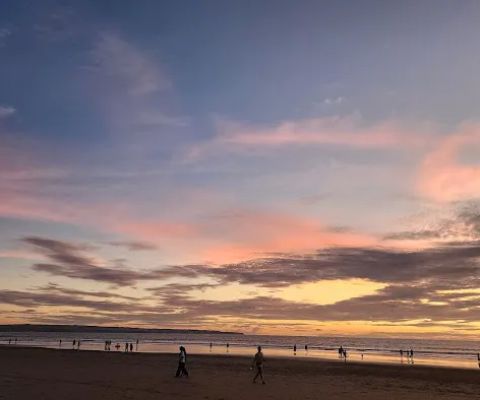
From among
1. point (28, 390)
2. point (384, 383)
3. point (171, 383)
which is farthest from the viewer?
point (384, 383)

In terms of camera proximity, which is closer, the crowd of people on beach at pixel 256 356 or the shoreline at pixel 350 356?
the crowd of people on beach at pixel 256 356

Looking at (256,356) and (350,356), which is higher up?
(256,356)

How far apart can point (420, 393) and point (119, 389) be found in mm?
18552

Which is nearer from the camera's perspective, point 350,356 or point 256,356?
point 256,356

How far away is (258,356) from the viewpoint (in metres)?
32.8

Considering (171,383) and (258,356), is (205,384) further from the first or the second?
(258,356)

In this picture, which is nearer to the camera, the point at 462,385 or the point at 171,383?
the point at 171,383

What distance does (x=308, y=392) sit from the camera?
28984 millimetres

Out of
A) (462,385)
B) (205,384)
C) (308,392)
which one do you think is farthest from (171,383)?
(462,385)

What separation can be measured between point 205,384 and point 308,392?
6472 mm

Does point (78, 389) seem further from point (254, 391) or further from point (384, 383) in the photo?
point (384, 383)

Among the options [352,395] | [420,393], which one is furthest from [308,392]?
[420,393]

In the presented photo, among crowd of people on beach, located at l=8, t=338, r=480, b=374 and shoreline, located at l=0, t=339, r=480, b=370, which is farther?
shoreline, located at l=0, t=339, r=480, b=370

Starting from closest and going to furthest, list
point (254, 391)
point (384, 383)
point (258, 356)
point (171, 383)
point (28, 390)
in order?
1. point (28, 390)
2. point (254, 391)
3. point (171, 383)
4. point (258, 356)
5. point (384, 383)
